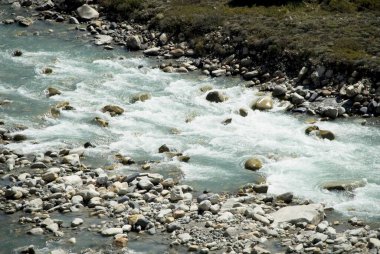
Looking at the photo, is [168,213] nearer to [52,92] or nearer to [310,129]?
[310,129]

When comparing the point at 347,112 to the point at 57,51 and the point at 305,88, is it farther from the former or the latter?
the point at 57,51

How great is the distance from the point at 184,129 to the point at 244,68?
7.60 metres

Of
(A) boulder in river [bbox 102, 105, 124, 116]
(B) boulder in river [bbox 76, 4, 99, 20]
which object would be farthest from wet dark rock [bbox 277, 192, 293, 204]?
(B) boulder in river [bbox 76, 4, 99, 20]

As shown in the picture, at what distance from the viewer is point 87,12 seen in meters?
44.0

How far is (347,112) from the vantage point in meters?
29.3

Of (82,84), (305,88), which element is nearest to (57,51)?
(82,84)

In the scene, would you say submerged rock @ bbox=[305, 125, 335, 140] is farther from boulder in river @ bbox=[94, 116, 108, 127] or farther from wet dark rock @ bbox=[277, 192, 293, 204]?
boulder in river @ bbox=[94, 116, 108, 127]

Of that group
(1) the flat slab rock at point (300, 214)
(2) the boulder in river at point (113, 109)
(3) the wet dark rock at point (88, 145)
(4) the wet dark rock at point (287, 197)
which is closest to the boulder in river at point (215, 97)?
(2) the boulder in river at point (113, 109)

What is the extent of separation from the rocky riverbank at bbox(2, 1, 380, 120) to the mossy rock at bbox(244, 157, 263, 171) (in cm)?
609

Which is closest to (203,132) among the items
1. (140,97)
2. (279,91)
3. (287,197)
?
(140,97)

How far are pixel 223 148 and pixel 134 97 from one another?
6.85 m

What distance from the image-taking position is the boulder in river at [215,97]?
3086 centimetres

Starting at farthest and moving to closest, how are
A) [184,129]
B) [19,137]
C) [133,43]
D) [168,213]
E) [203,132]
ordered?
1. [133,43]
2. [184,129]
3. [203,132]
4. [19,137]
5. [168,213]

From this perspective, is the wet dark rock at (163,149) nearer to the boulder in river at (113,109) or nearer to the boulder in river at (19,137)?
the boulder in river at (113,109)
